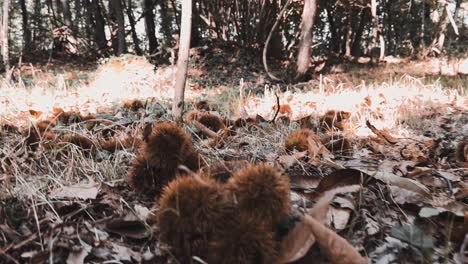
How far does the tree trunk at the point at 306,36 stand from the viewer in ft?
24.0

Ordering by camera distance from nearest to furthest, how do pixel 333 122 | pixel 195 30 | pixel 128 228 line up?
pixel 128 228 → pixel 333 122 → pixel 195 30

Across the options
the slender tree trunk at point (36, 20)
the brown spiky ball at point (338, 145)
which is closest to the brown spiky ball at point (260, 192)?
the brown spiky ball at point (338, 145)

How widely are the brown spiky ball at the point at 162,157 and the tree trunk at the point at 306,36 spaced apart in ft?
21.3

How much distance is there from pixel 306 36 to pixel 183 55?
5031 mm

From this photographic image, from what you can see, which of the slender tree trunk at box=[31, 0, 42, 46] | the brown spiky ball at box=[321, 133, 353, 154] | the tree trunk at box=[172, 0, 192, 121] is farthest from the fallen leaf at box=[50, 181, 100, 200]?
the slender tree trunk at box=[31, 0, 42, 46]

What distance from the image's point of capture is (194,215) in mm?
874

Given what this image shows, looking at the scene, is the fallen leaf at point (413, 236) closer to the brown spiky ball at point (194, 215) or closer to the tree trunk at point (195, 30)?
the brown spiky ball at point (194, 215)

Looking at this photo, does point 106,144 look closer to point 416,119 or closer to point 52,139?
point 52,139

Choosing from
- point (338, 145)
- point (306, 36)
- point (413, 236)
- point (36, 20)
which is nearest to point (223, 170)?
point (413, 236)

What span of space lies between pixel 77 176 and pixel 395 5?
22810 millimetres

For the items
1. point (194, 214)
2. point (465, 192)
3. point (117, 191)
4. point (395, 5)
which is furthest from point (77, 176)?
point (395, 5)

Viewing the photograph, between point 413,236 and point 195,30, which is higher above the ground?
point 195,30

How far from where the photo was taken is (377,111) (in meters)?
3.60

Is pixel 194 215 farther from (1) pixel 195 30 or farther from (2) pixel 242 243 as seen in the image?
(1) pixel 195 30
